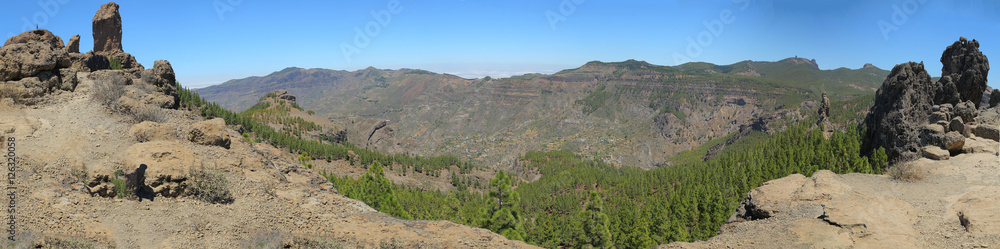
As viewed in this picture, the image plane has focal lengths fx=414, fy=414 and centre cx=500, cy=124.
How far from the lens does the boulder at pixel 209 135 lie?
24656 millimetres

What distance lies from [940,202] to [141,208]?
42.9 metres

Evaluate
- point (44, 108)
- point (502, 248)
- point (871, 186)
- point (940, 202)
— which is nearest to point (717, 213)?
point (871, 186)

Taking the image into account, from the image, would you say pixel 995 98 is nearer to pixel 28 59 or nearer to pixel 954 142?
pixel 954 142

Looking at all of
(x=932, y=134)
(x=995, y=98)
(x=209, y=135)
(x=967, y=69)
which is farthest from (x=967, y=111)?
(x=209, y=135)

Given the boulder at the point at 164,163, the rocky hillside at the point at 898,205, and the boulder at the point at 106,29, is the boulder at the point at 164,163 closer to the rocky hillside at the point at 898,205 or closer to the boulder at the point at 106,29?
the rocky hillside at the point at 898,205

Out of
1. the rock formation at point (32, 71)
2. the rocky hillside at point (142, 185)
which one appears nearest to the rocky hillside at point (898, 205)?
the rocky hillside at point (142, 185)

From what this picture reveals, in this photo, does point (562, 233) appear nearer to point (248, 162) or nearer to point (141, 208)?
point (248, 162)

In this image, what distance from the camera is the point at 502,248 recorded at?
19750 mm

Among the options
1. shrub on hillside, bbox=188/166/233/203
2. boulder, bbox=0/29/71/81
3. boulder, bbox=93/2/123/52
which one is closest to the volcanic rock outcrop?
shrub on hillside, bbox=188/166/233/203

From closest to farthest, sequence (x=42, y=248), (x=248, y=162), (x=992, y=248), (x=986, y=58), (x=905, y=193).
Answer: (x=42, y=248)
(x=992, y=248)
(x=248, y=162)
(x=905, y=193)
(x=986, y=58)

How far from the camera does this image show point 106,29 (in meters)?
80.0

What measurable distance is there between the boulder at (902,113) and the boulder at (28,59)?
264 ft

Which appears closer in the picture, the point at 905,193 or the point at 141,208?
the point at 141,208

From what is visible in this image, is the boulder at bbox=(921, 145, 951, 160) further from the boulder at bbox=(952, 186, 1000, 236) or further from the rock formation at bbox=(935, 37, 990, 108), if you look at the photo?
the rock formation at bbox=(935, 37, 990, 108)
